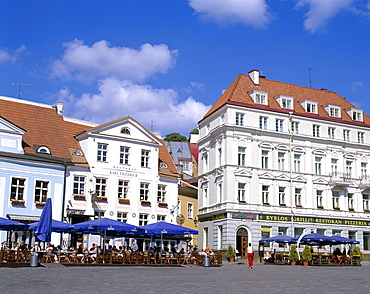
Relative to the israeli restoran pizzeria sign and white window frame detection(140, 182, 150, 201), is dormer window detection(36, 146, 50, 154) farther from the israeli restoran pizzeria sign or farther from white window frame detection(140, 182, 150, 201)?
the israeli restoran pizzeria sign

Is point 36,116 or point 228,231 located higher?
point 36,116

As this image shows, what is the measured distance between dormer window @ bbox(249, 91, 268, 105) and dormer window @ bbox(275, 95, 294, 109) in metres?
1.74

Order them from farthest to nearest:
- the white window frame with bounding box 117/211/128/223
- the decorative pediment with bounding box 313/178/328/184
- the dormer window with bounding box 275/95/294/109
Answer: the dormer window with bounding box 275/95/294/109, the decorative pediment with bounding box 313/178/328/184, the white window frame with bounding box 117/211/128/223

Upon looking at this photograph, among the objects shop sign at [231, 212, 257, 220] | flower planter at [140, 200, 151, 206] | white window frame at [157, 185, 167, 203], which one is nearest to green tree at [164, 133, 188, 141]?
shop sign at [231, 212, 257, 220]

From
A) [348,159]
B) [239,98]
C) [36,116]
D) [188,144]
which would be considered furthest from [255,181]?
[188,144]

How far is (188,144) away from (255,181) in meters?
33.2

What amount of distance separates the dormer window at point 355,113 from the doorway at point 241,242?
730 inches

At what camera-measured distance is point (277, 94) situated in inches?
2112

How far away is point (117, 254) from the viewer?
1181 inches

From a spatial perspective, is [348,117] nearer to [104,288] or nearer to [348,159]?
[348,159]

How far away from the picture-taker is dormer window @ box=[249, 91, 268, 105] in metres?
50.4

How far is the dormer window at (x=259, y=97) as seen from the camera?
1986 inches

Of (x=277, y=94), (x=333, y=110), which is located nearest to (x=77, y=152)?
(x=277, y=94)

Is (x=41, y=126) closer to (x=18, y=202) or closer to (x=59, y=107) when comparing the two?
(x=59, y=107)
